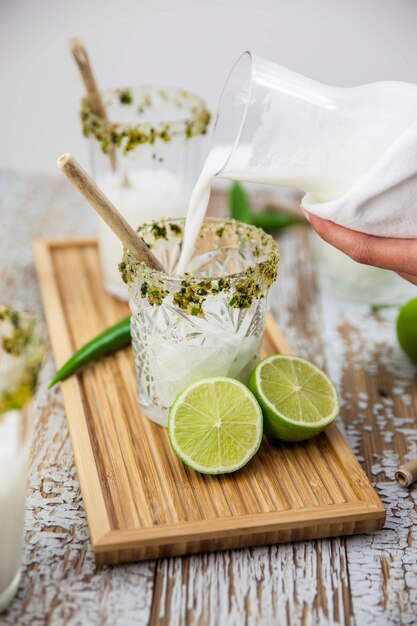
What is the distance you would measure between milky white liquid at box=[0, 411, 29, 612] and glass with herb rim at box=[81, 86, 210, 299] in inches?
40.0

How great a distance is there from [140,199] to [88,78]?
345 millimetres

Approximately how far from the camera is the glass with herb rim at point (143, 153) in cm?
204

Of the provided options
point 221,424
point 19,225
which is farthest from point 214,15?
point 221,424

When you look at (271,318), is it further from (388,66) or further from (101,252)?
(388,66)

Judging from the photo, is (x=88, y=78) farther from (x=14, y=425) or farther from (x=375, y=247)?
(x=14, y=425)

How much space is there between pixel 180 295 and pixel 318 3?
328cm

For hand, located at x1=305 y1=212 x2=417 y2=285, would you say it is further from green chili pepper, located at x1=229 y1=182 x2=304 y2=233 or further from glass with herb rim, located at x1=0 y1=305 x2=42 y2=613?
green chili pepper, located at x1=229 y1=182 x2=304 y2=233

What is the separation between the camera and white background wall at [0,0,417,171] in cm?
415

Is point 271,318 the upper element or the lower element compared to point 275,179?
lower

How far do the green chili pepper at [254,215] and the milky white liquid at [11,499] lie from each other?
1433 millimetres

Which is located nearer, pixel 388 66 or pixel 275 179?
pixel 275 179

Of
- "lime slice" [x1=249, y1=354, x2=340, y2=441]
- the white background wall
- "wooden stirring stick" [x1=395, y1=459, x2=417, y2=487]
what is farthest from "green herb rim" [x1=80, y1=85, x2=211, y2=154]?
the white background wall

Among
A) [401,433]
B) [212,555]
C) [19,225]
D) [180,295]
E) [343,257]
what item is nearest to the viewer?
[212,555]

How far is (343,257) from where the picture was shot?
2.17 meters
